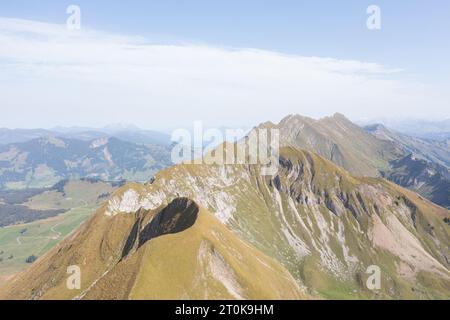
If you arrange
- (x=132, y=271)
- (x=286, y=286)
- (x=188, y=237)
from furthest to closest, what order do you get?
(x=286, y=286)
(x=188, y=237)
(x=132, y=271)

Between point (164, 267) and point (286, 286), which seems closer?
point (164, 267)
